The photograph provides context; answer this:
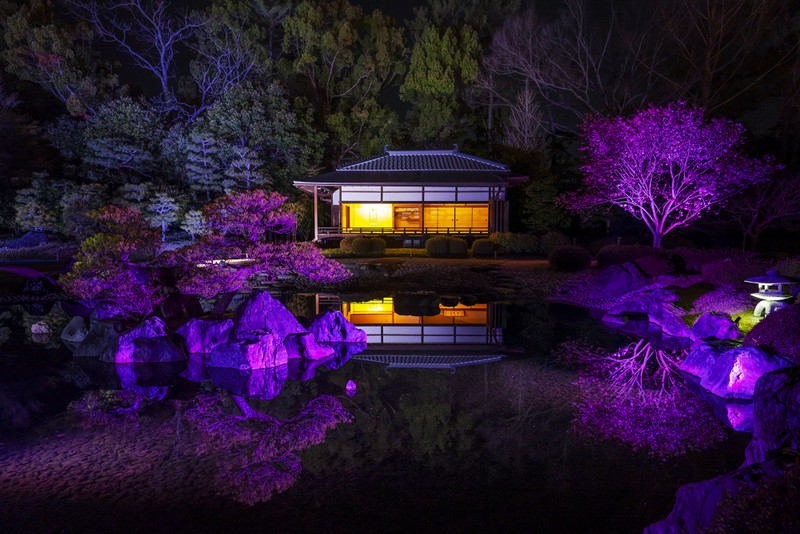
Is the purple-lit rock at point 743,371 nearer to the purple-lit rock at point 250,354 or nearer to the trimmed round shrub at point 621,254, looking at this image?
the purple-lit rock at point 250,354

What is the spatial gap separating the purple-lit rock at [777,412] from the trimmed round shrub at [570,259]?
13.5 metres

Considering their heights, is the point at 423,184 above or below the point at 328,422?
above

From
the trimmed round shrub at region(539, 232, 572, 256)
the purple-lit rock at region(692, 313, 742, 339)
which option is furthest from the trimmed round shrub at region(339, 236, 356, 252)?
the purple-lit rock at region(692, 313, 742, 339)

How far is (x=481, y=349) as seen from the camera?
1013cm

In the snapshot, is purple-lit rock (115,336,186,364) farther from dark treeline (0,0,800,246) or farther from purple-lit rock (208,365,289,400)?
dark treeline (0,0,800,246)

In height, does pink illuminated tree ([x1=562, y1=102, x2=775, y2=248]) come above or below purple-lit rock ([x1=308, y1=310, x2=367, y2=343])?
above

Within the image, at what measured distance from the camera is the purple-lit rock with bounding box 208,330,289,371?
29.6 ft

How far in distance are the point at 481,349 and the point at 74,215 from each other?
1936cm

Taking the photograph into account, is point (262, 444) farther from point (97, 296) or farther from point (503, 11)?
point (503, 11)

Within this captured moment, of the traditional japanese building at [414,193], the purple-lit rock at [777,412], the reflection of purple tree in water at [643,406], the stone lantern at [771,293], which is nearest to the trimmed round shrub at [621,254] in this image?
the stone lantern at [771,293]

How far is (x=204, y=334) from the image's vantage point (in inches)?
398

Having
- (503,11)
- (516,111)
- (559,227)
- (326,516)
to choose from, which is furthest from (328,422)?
(503,11)

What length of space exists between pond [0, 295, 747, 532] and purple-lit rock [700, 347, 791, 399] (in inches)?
55.2

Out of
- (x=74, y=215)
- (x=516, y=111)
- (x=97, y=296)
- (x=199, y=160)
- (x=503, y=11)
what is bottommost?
(x=97, y=296)
